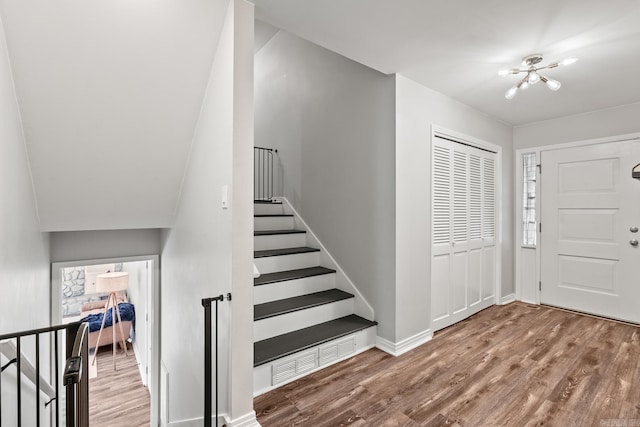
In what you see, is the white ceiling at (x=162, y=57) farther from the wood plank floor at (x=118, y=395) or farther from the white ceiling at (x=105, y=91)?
the wood plank floor at (x=118, y=395)

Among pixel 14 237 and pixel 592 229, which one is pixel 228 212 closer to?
pixel 14 237

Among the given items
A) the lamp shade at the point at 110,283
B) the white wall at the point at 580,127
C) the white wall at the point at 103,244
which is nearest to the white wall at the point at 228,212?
the white wall at the point at 103,244

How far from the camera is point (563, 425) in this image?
1.89 m

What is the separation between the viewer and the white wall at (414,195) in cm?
282

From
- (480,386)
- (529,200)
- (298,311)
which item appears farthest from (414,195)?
(529,200)

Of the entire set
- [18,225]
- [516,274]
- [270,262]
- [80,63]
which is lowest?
Result: [516,274]

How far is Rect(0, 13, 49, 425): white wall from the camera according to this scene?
168 centimetres

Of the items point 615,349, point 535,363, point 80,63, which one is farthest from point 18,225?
point 615,349

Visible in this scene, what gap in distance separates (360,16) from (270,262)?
2249mm

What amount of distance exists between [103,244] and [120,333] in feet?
10.5

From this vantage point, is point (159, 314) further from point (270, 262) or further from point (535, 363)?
point (535, 363)

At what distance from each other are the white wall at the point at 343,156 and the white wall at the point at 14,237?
97.8 inches

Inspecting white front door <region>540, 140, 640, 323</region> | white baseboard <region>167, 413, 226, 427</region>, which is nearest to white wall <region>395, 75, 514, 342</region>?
white baseboard <region>167, 413, 226, 427</region>

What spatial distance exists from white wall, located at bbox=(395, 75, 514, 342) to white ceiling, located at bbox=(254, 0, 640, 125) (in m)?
A: 0.20
